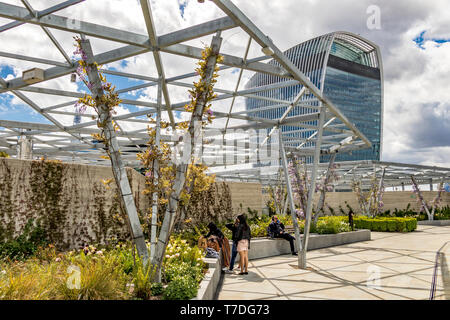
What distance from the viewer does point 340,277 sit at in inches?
281

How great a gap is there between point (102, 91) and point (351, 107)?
95.5 m

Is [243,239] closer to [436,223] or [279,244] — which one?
[279,244]

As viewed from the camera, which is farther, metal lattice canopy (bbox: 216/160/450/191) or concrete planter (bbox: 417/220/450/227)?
concrete planter (bbox: 417/220/450/227)

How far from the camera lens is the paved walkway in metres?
5.80

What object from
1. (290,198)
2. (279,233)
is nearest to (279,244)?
(279,233)

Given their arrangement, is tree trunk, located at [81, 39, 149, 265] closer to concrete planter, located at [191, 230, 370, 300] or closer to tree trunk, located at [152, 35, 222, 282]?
tree trunk, located at [152, 35, 222, 282]

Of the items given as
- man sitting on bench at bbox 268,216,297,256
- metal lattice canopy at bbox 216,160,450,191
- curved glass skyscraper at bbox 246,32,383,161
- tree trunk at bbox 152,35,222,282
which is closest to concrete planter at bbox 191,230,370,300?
man sitting on bench at bbox 268,216,297,256

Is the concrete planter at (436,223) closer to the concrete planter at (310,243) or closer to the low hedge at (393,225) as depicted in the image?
the low hedge at (393,225)

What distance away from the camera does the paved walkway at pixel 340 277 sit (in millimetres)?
5797

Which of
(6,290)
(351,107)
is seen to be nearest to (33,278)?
(6,290)

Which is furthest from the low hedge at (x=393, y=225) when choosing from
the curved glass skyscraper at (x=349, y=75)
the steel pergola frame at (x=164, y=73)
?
the curved glass skyscraper at (x=349, y=75)

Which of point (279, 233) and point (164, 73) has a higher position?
point (164, 73)

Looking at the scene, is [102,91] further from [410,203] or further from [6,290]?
[410,203]

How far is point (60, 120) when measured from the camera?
38.3 feet
